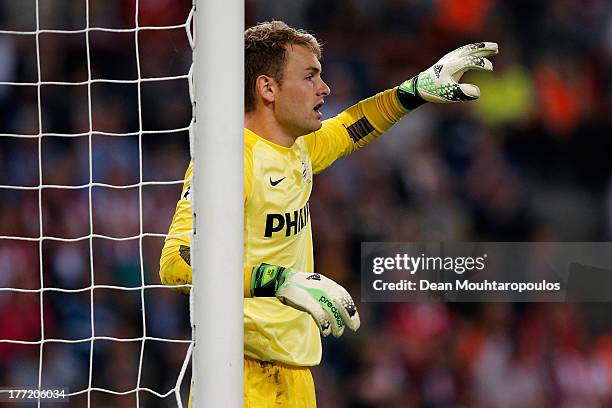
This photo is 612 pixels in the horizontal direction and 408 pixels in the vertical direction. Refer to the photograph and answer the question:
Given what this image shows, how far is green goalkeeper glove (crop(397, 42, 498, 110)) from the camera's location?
251 cm

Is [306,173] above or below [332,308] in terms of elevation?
above

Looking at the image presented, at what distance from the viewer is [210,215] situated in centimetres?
173

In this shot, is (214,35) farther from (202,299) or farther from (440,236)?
(440,236)

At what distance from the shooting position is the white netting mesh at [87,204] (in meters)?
4.17

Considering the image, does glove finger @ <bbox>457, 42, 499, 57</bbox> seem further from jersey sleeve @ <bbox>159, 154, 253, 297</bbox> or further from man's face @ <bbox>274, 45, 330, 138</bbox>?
jersey sleeve @ <bbox>159, 154, 253, 297</bbox>

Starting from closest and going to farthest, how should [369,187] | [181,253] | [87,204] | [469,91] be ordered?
[181,253], [469,91], [87,204], [369,187]

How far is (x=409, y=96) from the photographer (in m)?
2.57

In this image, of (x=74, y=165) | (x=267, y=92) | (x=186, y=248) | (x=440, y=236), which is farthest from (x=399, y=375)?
(x=186, y=248)

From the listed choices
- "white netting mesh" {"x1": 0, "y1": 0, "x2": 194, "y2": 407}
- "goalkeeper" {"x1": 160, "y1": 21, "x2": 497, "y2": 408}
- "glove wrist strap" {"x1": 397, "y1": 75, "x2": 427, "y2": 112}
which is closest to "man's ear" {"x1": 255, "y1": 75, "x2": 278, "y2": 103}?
"goalkeeper" {"x1": 160, "y1": 21, "x2": 497, "y2": 408}

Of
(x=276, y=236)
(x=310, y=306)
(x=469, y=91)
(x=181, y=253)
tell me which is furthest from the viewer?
(x=469, y=91)

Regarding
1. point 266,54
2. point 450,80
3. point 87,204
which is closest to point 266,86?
point 266,54

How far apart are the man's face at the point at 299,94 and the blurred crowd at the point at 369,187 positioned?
6.29 ft

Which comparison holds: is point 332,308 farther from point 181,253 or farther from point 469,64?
point 469,64

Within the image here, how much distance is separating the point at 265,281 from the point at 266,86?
615mm
